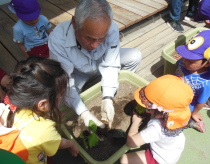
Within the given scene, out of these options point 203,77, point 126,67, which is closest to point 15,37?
point 126,67

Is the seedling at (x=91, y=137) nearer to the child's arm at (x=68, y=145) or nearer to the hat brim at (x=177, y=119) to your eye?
the child's arm at (x=68, y=145)

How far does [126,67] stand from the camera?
1758mm

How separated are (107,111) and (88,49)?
0.44 meters

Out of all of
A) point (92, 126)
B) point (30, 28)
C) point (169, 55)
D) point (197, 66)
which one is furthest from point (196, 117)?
point (30, 28)

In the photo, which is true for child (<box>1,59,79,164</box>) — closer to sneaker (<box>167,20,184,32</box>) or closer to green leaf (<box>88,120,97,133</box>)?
green leaf (<box>88,120,97,133</box>)

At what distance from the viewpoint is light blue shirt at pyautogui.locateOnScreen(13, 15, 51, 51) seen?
1564 mm

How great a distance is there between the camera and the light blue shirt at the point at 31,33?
1.56 m

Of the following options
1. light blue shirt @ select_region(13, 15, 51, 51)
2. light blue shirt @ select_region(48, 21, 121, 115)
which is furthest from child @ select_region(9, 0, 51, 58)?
light blue shirt @ select_region(48, 21, 121, 115)

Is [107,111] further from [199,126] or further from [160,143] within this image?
[199,126]

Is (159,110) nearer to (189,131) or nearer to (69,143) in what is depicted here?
(69,143)

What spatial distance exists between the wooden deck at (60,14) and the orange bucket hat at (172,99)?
1177 millimetres

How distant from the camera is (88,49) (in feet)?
4.09

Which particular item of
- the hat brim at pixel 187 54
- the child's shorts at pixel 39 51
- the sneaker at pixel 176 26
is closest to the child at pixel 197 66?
the hat brim at pixel 187 54

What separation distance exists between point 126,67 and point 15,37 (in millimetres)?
956
